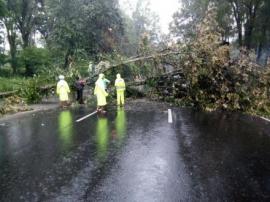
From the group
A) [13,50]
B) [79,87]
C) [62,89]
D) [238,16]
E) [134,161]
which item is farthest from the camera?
[13,50]

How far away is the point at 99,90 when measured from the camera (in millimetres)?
18609

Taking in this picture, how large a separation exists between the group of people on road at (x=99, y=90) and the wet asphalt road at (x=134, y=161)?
3.67m

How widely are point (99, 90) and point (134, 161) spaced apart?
34.2 ft

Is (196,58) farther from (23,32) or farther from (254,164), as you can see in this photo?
(23,32)

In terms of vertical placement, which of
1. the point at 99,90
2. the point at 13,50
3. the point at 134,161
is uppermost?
the point at 13,50

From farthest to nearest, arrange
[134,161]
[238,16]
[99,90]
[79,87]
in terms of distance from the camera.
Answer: [238,16] → [79,87] → [99,90] → [134,161]

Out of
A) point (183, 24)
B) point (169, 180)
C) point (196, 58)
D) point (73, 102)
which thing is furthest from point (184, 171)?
point (183, 24)

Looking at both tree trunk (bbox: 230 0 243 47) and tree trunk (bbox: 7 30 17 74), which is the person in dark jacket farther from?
tree trunk (bbox: 7 30 17 74)

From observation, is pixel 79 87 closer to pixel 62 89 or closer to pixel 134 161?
pixel 62 89

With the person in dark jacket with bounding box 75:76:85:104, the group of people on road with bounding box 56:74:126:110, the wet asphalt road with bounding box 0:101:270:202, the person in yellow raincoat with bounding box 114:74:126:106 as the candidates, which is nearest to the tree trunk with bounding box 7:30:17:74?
the group of people on road with bounding box 56:74:126:110

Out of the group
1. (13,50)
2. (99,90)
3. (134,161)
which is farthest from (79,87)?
(13,50)

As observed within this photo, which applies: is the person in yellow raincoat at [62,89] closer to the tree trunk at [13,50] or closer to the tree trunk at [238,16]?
the tree trunk at [238,16]

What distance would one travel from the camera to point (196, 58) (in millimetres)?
20641

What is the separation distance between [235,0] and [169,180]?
30.3 metres
